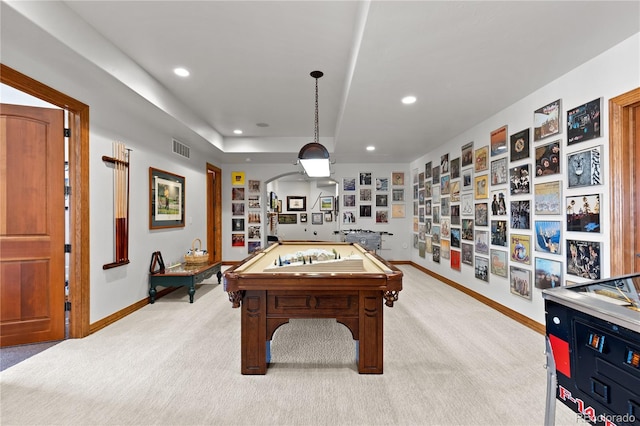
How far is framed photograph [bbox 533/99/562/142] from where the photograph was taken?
288 cm

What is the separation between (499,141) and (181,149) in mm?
4850

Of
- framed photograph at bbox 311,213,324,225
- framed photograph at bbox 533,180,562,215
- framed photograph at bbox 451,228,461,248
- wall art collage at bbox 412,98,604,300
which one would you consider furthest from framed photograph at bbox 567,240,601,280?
framed photograph at bbox 311,213,324,225

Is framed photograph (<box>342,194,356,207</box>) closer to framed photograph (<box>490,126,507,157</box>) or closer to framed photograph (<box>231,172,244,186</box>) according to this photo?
framed photograph (<box>231,172,244,186</box>)

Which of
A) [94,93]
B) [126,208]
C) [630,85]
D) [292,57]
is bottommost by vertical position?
[126,208]

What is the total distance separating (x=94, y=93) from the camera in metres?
3.06

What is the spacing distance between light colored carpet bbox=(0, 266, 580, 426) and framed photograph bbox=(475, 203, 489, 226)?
1.39m

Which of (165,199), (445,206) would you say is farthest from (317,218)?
(165,199)

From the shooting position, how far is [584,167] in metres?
2.60

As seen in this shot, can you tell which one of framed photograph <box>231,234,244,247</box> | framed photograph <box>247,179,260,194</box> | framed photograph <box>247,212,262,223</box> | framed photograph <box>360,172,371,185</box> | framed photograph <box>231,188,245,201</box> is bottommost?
framed photograph <box>231,234,244,247</box>

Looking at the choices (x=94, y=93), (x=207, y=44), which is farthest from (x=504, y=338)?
(x=94, y=93)

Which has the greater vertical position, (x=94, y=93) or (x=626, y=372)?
(x=94, y=93)

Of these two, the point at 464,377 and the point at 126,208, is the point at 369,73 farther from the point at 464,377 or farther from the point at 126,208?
the point at 126,208

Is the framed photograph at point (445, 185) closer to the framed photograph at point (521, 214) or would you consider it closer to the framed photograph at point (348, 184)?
the framed photograph at point (521, 214)

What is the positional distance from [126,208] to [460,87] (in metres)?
4.08
